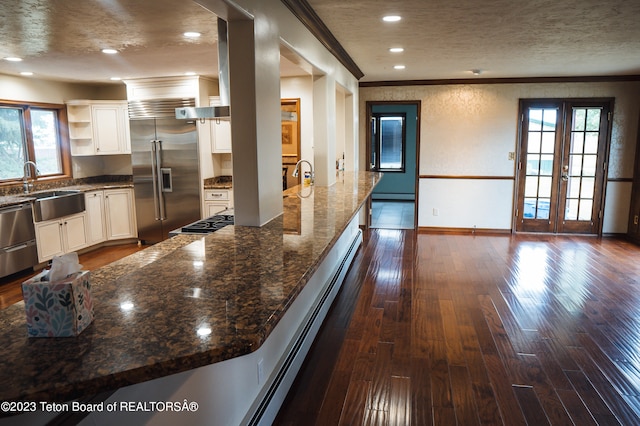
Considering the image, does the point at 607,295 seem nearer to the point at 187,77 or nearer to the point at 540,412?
the point at 540,412

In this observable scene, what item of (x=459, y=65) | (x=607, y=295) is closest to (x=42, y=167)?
(x=459, y=65)

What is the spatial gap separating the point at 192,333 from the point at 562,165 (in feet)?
23.8

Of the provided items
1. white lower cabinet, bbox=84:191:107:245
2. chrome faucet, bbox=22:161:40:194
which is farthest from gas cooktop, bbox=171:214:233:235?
chrome faucet, bbox=22:161:40:194

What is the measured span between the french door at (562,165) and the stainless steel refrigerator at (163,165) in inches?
204

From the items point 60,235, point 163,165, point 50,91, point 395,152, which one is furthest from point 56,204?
point 395,152

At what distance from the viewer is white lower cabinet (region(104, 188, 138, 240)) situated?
641 cm

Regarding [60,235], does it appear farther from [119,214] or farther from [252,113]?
[252,113]

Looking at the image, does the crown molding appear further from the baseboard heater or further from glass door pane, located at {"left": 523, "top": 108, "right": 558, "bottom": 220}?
glass door pane, located at {"left": 523, "top": 108, "right": 558, "bottom": 220}

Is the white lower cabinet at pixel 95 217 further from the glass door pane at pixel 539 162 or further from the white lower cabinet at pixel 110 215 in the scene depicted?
the glass door pane at pixel 539 162

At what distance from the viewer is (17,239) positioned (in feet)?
16.1

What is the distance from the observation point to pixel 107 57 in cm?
452

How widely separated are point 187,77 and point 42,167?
7.90 ft

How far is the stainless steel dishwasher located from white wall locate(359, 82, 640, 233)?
196 inches

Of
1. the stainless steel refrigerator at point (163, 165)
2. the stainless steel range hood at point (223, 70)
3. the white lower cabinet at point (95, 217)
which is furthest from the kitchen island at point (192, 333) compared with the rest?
the white lower cabinet at point (95, 217)
